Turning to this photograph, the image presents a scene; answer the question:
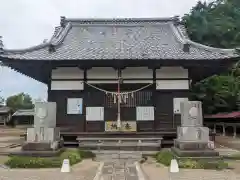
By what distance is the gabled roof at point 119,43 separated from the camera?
1520 centimetres

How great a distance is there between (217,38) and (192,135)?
77.2 feet

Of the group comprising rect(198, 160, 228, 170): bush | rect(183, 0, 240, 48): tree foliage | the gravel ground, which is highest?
rect(183, 0, 240, 48): tree foliage

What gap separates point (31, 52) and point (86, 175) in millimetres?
9962

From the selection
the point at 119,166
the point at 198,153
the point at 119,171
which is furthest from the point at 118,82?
the point at 119,171

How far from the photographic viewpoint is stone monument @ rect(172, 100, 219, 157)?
1051 cm

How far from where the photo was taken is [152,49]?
16453mm

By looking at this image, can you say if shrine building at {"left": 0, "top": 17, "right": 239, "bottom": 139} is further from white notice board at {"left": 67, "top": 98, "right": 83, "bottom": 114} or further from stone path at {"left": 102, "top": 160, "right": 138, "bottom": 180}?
stone path at {"left": 102, "top": 160, "right": 138, "bottom": 180}

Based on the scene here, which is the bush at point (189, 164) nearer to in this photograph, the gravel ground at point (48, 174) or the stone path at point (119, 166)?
the stone path at point (119, 166)

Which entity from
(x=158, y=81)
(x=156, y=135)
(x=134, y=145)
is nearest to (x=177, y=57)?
(x=158, y=81)

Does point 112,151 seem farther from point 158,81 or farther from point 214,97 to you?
point 214,97

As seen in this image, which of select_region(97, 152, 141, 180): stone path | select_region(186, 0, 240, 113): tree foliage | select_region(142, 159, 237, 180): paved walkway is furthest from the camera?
select_region(186, 0, 240, 113): tree foliage

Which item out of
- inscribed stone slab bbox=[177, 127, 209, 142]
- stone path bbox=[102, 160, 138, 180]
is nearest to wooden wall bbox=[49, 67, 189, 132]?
inscribed stone slab bbox=[177, 127, 209, 142]

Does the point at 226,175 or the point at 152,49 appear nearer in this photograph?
the point at 226,175

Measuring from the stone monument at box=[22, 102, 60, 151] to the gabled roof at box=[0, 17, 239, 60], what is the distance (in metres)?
4.10
